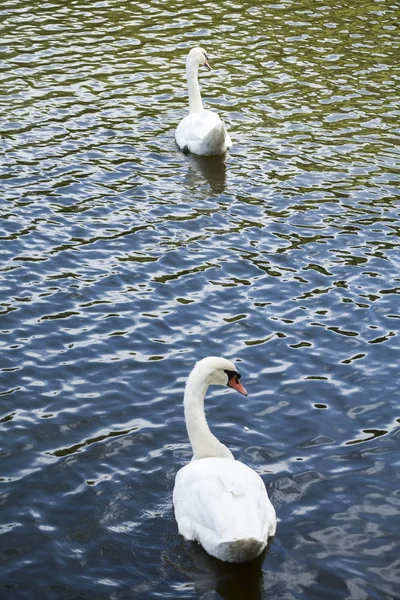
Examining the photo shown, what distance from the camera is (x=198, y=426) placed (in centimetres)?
1072

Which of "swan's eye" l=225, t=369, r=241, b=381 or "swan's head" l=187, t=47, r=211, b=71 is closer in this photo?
"swan's eye" l=225, t=369, r=241, b=381

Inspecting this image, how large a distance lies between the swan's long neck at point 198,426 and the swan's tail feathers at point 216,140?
9.90 m

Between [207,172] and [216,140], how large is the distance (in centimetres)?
69

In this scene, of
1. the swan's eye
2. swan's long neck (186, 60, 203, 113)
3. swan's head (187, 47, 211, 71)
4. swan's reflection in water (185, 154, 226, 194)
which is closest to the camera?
the swan's eye

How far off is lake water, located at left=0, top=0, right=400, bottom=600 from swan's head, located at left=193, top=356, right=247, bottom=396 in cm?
98

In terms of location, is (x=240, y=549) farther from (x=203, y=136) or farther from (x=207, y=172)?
(x=203, y=136)

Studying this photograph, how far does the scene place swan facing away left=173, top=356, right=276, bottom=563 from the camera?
9.22 meters

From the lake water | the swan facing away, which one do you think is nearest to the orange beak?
the swan facing away

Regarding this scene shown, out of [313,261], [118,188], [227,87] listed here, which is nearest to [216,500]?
[313,261]

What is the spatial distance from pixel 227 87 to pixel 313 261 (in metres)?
8.88

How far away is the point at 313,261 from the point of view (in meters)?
15.9

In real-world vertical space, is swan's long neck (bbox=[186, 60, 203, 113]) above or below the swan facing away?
below

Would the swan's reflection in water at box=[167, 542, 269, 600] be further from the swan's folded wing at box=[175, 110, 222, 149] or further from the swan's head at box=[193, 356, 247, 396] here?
the swan's folded wing at box=[175, 110, 222, 149]

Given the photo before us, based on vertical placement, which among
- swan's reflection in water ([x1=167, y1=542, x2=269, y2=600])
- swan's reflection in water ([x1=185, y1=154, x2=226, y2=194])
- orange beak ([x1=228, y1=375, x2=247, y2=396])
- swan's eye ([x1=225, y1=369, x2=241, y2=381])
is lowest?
swan's reflection in water ([x1=185, y1=154, x2=226, y2=194])
